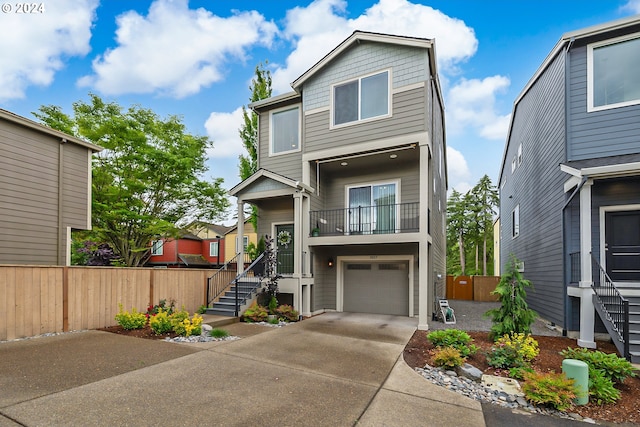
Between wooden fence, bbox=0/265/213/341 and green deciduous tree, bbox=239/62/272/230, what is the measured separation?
6.60 metres

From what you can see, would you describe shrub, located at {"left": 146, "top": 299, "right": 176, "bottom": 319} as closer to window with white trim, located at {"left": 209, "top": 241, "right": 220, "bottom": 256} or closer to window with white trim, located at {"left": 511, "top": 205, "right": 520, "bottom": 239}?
window with white trim, located at {"left": 511, "top": 205, "right": 520, "bottom": 239}

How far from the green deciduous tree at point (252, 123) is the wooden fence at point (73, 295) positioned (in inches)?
260

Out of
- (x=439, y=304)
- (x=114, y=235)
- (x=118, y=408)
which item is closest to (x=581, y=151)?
(x=439, y=304)

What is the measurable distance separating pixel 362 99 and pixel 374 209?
357cm

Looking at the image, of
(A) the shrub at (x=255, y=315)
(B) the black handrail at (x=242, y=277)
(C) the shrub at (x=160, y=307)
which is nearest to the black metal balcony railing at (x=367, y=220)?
(B) the black handrail at (x=242, y=277)

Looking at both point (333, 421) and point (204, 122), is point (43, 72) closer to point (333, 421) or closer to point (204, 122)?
point (204, 122)

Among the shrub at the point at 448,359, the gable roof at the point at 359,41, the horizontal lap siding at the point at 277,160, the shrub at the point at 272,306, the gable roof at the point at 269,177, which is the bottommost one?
the shrub at the point at 272,306

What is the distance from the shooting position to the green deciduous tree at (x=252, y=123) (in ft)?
49.2

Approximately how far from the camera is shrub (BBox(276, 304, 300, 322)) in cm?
899

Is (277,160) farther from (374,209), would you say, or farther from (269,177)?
(374,209)

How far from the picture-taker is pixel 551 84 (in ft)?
29.4

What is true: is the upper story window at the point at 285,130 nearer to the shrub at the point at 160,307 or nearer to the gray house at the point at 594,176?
the shrub at the point at 160,307

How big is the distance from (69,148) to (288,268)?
26.5 ft

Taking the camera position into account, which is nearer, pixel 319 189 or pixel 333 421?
pixel 333 421
